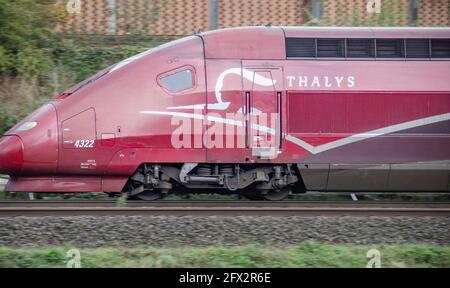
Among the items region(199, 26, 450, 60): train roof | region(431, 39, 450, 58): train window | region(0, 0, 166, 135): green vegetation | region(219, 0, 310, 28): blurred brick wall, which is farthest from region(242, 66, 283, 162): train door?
region(219, 0, 310, 28): blurred brick wall

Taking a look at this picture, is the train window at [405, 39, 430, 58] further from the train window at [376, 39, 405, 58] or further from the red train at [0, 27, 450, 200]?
the train window at [376, 39, 405, 58]

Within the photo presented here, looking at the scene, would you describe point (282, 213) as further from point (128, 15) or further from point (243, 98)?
point (128, 15)

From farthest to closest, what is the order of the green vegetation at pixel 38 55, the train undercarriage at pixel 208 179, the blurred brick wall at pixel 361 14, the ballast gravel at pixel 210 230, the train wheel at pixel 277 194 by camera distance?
the blurred brick wall at pixel 361 14 < the green vegetation at pixel 38 55 < the train wheel at pixel 277 194 < the train undercarriage at pixel 208 179 < the ballast gravel at pixel 210 230

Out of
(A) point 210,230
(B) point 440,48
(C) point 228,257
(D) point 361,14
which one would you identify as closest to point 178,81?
(A) point 210,230

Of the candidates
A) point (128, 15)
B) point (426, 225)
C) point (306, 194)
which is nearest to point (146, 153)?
point (306, 194)

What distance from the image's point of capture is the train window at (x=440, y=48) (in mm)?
12422

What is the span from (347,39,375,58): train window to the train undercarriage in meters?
2.25

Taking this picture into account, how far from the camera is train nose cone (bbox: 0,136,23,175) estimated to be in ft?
37.4

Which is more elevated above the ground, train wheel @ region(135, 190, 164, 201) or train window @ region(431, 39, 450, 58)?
train window @ region(431, 39, 450, 58)

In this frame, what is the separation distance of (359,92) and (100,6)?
8.33 meters

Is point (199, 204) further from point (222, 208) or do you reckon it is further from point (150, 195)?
point (150, 195)

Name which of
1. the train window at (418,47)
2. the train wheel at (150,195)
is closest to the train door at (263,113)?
the train wheel at (150,195)

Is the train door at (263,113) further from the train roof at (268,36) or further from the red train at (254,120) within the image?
the train roof at (268,36)

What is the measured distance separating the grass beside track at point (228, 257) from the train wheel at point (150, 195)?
13.4ft
